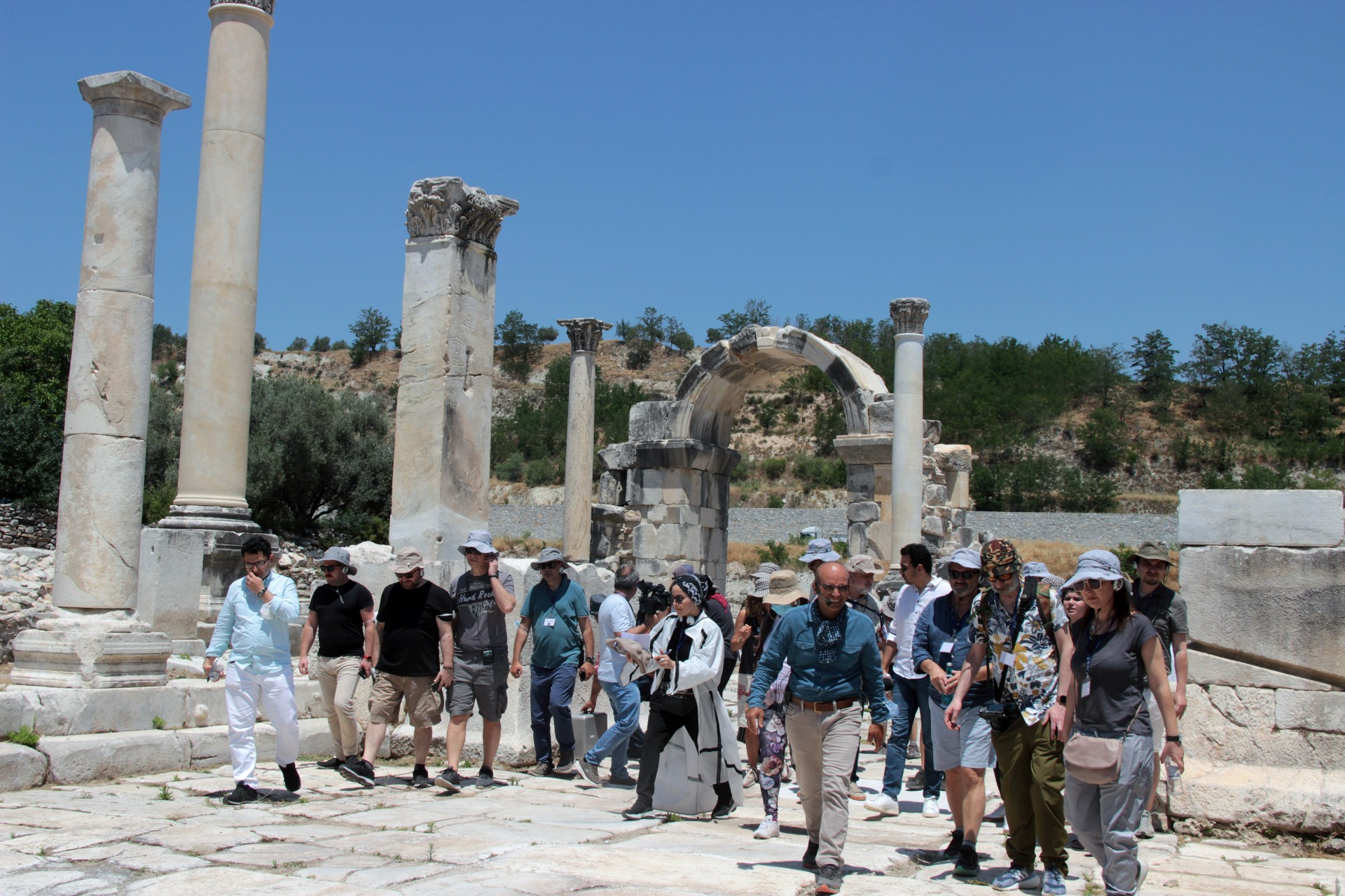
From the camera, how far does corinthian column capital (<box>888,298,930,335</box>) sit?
1683 cm

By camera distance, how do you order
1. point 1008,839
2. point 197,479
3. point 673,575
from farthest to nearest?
point 197,479 → point 673,575 → point 1008,839

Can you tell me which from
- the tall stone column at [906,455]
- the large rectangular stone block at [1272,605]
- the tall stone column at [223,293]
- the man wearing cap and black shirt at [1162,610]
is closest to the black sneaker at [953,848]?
the man wearing cap and black shirt at [1162,610]

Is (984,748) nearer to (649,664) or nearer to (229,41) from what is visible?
Answer: (649,664)

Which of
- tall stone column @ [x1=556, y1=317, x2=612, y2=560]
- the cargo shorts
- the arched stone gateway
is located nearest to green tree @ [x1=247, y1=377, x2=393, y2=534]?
tall stone column @ [x1=556, y1=317, x2=612, y2=560]

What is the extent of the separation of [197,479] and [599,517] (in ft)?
25.4

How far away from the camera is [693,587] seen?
6.81 metres

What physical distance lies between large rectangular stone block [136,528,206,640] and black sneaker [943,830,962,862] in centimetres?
779

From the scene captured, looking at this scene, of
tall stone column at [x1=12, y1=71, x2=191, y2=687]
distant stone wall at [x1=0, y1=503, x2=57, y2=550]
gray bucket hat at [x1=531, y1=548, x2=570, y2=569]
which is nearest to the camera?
tall stone column at [x1=12, y1=71, x2=191, y2=687]

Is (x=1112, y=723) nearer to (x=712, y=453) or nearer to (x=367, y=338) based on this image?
(x=712, y=453)

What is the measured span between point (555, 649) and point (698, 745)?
1566 millimetres

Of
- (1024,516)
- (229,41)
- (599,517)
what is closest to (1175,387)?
(1024,516)

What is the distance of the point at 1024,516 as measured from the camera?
45.0m

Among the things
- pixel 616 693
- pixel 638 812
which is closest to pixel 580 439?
pixel 616 693

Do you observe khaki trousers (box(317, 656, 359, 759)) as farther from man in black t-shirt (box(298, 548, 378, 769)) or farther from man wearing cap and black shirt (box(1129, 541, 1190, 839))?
man wearing cap and black shirt (box(1129, 541, 1190, 839))
